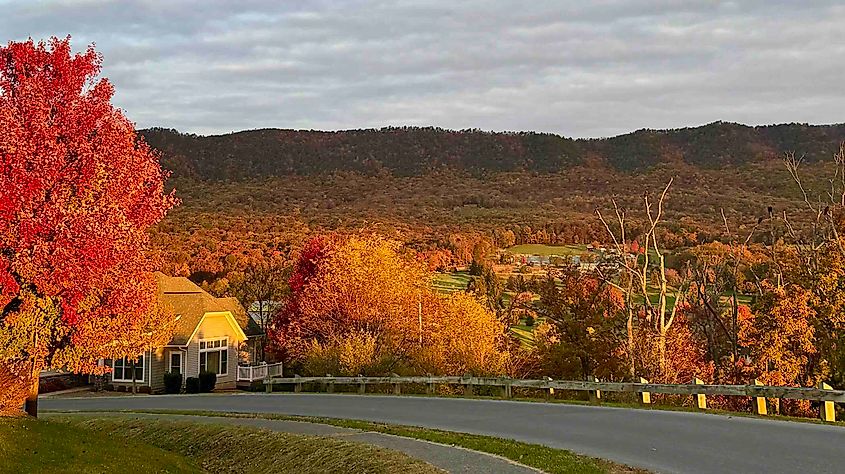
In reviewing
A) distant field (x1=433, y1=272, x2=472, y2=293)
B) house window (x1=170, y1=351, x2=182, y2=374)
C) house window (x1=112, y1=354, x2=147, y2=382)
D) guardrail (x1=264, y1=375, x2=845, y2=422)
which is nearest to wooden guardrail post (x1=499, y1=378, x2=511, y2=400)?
guardrail (x1=264, y1=375, x2=845, y2=422)

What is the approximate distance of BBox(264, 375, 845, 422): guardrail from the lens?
16875mm

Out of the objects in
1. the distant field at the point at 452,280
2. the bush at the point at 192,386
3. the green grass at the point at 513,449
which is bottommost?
the bush at the point at 192,386

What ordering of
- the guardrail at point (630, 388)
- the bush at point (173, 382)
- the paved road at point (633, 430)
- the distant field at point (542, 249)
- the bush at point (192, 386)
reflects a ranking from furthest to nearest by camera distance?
1. the distant field at point (542, 249)
2. the bush at point (173, 382)
3. the bush at point (192, 386)
4. the guardrail at point (630, 388)
5. the paved road at point (633, 430)

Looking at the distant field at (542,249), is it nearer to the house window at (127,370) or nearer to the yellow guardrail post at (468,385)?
the house window at (127,370)

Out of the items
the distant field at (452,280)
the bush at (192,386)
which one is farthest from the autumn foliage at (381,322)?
the distant field at (452,280)

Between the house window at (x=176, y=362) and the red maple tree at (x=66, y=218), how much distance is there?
23998mm

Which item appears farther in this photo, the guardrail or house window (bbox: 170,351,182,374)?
house window (bbox: 170,351,182,374)

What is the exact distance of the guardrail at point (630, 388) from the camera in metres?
16.9

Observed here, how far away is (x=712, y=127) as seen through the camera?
339 feet

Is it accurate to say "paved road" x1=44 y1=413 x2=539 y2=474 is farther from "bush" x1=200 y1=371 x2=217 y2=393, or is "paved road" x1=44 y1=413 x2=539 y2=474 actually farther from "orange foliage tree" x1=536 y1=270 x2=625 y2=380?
"orange foliage tree" x1=536 y1=270 x2=625 y2=380

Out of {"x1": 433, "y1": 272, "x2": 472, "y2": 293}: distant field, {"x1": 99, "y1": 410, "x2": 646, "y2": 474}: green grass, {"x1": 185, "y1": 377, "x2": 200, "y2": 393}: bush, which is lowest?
{"x1": 185, "y1": 377, "x2": 200, "y2": 393}: bush

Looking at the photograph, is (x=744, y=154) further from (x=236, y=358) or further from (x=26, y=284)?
(x=26, y=284)

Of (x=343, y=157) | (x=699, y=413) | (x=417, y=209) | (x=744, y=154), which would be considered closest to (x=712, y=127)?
(x=744, y=154)

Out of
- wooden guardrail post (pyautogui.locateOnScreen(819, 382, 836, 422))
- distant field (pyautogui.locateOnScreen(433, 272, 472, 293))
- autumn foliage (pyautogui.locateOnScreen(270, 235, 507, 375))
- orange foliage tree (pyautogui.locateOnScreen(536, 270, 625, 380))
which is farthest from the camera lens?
distant field (pyautogui.locateOnScreen(433, 272, 472, 293))
